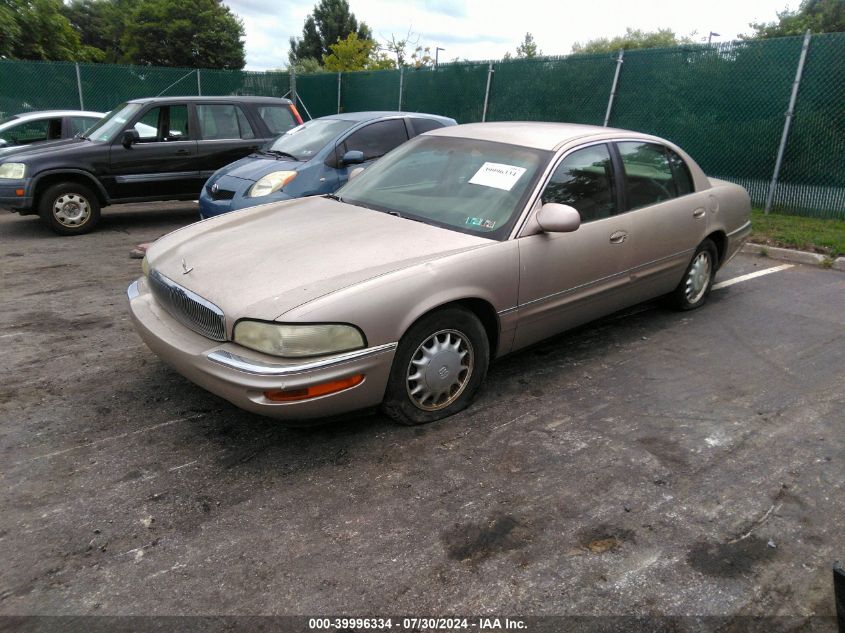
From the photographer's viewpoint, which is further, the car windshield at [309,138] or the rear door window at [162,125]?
the rear door window at [162,125]

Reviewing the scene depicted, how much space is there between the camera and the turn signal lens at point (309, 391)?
10.1 ft

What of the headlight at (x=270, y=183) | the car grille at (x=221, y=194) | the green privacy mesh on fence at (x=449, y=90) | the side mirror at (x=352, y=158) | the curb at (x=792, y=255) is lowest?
the curb at (x=792, y=255)

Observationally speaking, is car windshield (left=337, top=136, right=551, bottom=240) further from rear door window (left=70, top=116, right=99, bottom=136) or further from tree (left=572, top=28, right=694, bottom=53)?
tree (left=572, top=28, right=694, bottom=53)

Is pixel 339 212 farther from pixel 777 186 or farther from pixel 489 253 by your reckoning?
pixel 777 186

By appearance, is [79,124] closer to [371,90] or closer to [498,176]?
[371,90]

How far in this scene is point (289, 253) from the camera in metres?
3.67

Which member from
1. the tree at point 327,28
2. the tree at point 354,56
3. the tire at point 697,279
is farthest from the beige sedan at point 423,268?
the tree at point 327,28

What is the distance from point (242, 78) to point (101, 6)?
4705 cm

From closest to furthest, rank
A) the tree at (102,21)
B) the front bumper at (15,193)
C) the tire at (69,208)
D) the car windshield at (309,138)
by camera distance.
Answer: the car windshield at (309,138)
the front bumper at (15,193)
the tire at (69,208)
the tree at (102,21)

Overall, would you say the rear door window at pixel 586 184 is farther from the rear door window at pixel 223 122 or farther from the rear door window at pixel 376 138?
the rear door window at pixel 223 122

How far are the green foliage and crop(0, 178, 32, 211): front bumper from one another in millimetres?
15728

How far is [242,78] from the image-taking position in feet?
59.3

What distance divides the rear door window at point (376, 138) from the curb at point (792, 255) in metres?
4.20

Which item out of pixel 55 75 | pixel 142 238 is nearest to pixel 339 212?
pixel 142 238
